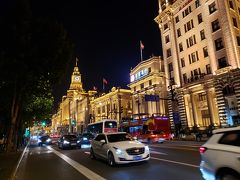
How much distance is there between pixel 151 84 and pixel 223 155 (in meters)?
60.5

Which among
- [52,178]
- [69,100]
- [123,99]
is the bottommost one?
[52,178]

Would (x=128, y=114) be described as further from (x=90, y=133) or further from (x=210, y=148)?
(x=210, y=148)

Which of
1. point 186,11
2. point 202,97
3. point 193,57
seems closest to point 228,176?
point 202,97

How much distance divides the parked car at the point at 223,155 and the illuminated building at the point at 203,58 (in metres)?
32.6

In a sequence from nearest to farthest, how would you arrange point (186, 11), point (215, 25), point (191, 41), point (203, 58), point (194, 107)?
1. point (215, 25)
2. point (203, 58)
3. point (194, 107)
4. point (191, 41)
5. point (186, 11)

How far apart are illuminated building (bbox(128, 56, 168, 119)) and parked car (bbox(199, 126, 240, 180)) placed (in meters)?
52.5

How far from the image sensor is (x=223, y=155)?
5969 mm

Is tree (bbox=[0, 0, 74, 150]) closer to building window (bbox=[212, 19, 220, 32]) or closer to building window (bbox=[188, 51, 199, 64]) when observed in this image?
building window (bbox=[212, 19, 220, 32])

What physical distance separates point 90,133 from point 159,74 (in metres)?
31.7

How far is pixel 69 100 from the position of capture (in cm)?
17412

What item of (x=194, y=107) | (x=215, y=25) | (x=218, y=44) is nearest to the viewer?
(x=218, y=44)

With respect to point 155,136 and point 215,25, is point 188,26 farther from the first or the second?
point 155,136

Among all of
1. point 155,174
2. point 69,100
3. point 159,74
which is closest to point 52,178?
point 155,174

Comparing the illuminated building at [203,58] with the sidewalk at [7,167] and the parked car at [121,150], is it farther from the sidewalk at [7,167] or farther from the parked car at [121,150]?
the sidewalk at [7,167]
